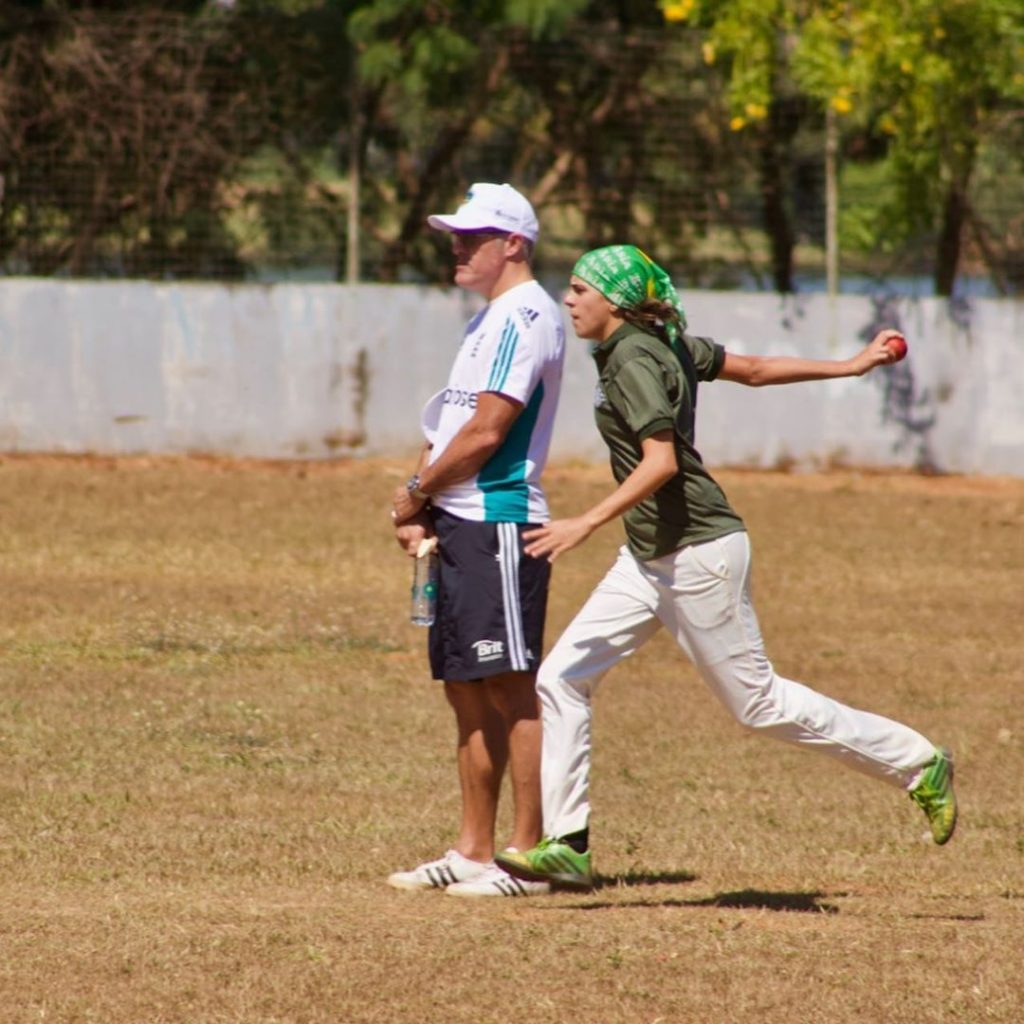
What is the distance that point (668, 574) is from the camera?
5.85 m

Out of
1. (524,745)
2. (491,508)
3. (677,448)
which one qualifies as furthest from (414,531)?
(677,448)

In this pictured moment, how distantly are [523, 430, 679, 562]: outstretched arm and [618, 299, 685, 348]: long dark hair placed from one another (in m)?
0.42

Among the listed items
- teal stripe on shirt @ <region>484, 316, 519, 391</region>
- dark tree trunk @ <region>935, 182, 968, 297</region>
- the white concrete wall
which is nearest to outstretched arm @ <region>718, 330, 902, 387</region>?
teal stripe on shirt @ <region>484, 316, 519, 391</region>

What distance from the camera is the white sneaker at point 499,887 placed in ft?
19.5

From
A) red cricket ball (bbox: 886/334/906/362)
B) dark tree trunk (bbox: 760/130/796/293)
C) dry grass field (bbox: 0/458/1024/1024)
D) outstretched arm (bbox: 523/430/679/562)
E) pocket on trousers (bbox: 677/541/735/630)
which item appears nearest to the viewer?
dry grass field (bbox: 0/458/1024/1024)

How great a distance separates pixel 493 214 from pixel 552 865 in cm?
191

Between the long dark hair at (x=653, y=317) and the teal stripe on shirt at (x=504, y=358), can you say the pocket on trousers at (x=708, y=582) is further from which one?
the teal stripe on shirt at (x=504, y=358)

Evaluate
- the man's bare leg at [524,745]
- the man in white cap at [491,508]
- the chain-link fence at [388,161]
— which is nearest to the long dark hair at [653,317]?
the man in white cap at [491,508]

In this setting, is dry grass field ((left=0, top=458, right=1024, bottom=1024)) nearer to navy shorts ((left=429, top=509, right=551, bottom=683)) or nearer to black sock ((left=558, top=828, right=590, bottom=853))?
black sock ((left=558, top=828, right=590, bottom=853))

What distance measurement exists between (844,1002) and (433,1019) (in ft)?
3.26

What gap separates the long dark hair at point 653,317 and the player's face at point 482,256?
407 millimetres

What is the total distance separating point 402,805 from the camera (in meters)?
7.13

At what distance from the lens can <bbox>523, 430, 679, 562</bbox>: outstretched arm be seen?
18.0ft

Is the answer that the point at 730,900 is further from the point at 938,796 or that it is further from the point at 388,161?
the point at 388,161
